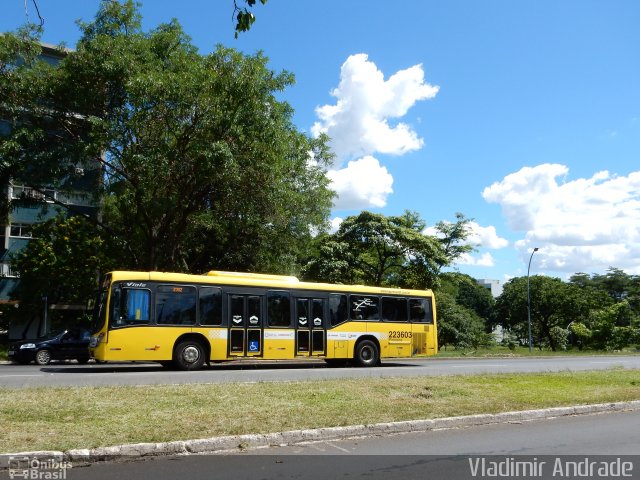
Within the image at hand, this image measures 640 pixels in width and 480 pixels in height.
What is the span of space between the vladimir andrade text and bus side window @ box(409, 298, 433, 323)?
14.9 m

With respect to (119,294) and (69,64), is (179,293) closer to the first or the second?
(119,294)

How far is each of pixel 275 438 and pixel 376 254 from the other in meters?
32.6

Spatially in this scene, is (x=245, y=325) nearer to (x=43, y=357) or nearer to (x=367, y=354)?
(x=367, y=354)

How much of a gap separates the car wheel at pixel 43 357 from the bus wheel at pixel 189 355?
7640 mm

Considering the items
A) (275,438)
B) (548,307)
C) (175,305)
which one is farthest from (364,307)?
(548,307)

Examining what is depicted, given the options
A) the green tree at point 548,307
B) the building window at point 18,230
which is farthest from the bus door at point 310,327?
the green tree at point 548,307

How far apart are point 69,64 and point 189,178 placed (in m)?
5.84

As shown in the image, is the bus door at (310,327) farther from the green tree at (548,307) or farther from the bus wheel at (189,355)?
the green tree at (548,307)

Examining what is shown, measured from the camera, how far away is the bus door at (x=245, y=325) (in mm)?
18141

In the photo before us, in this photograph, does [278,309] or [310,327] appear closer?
[278,309]

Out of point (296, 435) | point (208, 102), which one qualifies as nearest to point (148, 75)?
point (208, 102)

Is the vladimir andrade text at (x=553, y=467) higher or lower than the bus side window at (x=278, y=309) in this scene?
lower

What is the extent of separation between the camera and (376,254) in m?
39.6

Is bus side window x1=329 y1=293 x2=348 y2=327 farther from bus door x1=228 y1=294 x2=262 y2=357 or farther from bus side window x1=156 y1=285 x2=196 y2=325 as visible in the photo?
bus side window x1=156 y1=285 x2=196 y2=325
